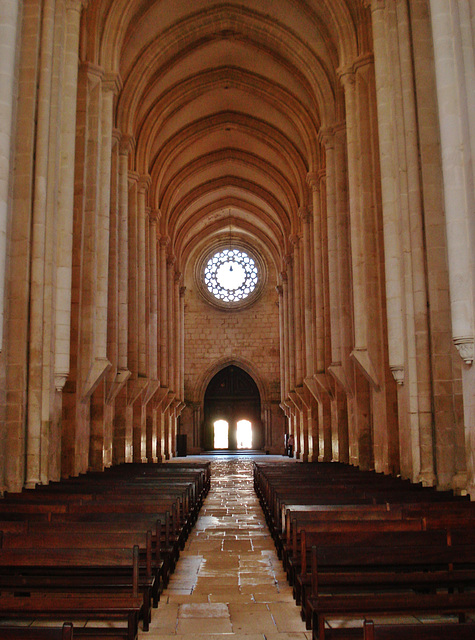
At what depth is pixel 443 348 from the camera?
33.0ft

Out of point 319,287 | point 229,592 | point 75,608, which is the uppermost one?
point 319,287

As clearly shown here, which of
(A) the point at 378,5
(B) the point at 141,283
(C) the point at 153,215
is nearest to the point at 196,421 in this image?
(C) the point at 153,215

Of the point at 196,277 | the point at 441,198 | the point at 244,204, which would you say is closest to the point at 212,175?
the point at 244,204

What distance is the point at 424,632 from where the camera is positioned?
3014mm

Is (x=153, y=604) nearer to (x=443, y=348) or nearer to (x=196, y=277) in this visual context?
(x=443, y=348)

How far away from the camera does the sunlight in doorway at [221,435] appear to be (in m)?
37.8

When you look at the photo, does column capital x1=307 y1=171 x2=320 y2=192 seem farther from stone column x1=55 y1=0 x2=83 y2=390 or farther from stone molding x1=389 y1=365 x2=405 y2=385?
stone molding x1=389 y1=365 x2=405 y2=385

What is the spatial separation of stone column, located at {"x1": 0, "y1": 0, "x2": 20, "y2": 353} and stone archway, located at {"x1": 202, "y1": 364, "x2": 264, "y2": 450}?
2917 centimetres

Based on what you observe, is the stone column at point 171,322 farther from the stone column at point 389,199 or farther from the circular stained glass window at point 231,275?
the stone column at point 389,199

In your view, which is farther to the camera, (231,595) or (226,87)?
(226,87)

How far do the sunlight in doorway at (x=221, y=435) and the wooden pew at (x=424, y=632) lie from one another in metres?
34.9

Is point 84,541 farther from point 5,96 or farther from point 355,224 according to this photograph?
point 355,224

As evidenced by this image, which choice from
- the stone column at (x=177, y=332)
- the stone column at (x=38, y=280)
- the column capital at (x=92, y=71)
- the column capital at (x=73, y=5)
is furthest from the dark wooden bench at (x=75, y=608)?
the stone column at (x=177, y=332)

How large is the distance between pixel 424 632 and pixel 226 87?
2270 centimetres
